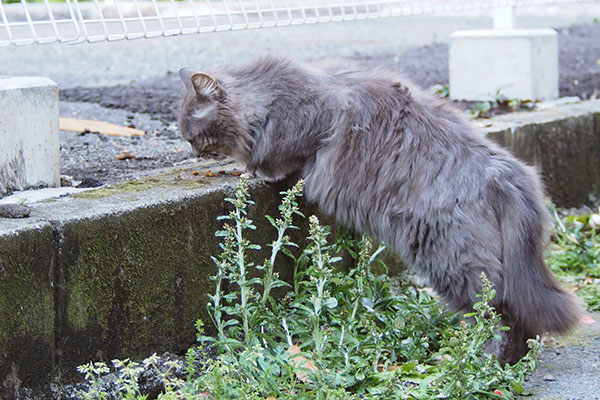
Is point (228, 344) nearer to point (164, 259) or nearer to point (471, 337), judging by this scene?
point (164, 259)

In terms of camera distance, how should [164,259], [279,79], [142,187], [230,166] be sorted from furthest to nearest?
[230,166] → [279,79] → [142,187] → [164,259]

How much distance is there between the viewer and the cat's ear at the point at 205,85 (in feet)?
12.0

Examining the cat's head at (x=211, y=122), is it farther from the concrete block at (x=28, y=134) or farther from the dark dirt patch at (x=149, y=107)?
the concrete block at (x=28, y=134)

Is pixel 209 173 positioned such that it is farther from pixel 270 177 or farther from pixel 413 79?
pixel 413 79

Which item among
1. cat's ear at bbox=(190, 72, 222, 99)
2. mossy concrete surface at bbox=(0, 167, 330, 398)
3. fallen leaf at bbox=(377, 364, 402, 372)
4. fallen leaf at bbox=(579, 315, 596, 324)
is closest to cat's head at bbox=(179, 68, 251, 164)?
cat's ear at bbox=(190, 72, 222, 99)

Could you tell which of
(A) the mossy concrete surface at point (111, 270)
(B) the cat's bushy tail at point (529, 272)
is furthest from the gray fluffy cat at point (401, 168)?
(A) the mossy concrete surface at point (111, 270)

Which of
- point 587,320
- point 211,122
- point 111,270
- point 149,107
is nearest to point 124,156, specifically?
point 211,122

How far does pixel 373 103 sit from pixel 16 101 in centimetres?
147

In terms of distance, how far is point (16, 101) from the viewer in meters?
3.26

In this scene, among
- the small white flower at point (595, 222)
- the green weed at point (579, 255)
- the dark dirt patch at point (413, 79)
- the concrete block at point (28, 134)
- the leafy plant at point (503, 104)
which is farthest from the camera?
the leafy plant at point (503, 104)

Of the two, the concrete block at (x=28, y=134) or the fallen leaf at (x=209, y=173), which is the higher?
the concrete block at (x=28, y=134)

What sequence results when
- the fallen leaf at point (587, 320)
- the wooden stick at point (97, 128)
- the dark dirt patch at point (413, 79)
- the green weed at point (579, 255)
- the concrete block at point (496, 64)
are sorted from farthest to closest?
the concrete block at point (496, 64)
the dark dirt patch at point (413, 79)
the wooden stick at point (97, 128)
the green weed at point (579, 255)
the fallen leaf at point (587, 320)

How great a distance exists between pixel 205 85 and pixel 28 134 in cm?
80

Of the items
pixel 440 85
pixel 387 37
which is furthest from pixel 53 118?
pixel 387 37
